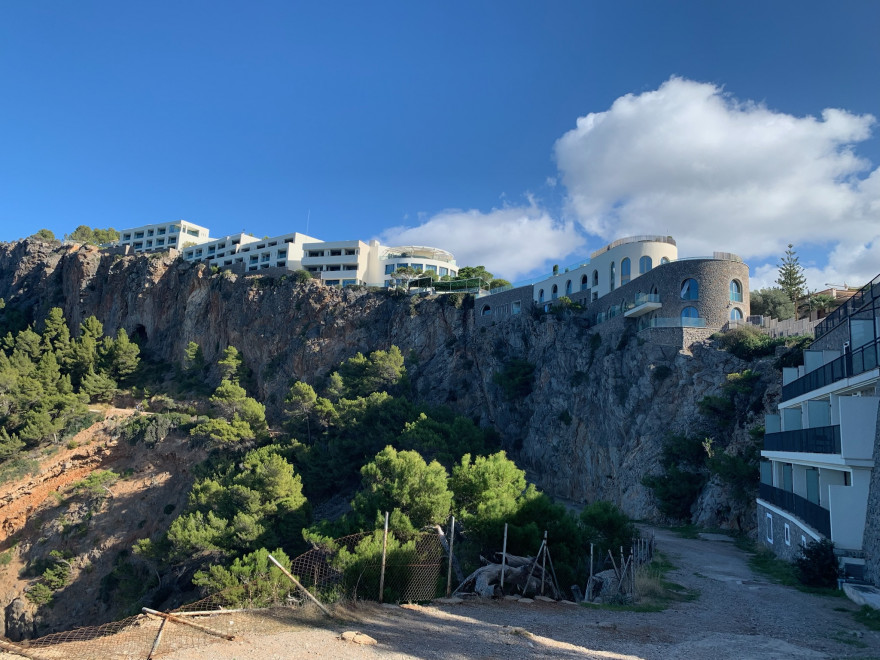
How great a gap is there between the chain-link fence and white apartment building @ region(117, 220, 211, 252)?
8311cm

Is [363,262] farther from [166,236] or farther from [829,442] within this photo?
[829,442]

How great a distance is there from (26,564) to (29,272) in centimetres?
5752

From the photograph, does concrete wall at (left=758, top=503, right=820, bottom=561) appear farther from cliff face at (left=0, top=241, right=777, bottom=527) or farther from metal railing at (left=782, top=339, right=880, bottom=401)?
metal railing at (left=782, top=339, right=880, bottom=401)

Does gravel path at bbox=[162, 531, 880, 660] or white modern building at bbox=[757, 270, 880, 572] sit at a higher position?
white modern building at bbox=[757, 270, 880, 572]

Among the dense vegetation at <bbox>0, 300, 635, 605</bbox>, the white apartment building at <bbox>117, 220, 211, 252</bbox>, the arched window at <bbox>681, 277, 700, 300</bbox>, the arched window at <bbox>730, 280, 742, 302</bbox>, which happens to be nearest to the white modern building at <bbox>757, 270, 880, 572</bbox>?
the dense vegetation at <bbox>0, 300, 635, 605</bbox>

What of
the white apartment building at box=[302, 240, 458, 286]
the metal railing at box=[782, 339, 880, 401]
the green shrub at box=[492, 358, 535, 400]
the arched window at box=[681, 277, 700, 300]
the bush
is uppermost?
the white apartment building at box=[302, 240, 458, 286]

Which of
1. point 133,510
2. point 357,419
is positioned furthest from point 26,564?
point 357,419

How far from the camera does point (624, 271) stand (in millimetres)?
44094

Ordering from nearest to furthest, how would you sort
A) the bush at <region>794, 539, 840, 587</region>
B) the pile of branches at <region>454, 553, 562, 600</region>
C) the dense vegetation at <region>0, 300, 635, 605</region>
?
the pile of branches at <region>454, 553, 562, 600</region>
the bush at <region>794, 539, 840, 587</region>
the dense vegetation at <region>0, 300, 635, 605</region>

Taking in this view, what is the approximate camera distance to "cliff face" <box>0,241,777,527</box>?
112ft

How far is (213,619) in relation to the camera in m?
9.91

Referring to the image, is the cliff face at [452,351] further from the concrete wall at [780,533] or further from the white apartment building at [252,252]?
the white apartment building at [252,252]

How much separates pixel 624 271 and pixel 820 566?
3119 cm

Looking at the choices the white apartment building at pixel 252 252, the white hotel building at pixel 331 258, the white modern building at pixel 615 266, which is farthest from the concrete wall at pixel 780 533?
the white apartment building at pixel 252 252
